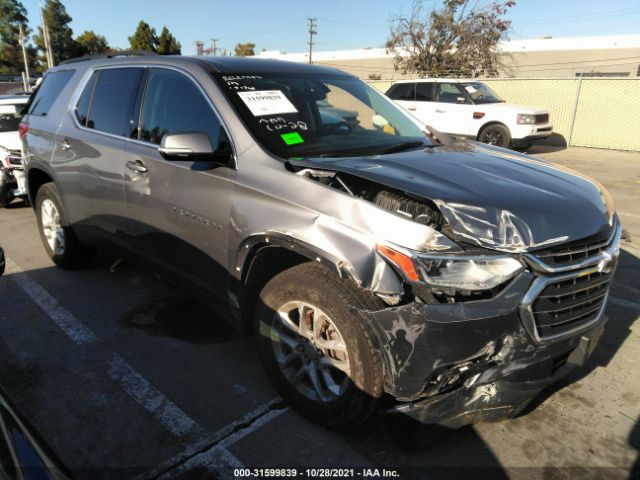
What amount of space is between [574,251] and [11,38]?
84253mm

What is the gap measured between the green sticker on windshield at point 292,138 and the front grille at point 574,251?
1.52 m

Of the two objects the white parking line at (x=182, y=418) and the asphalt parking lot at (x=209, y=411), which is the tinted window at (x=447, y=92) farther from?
the white parking line at (x=182, y=418)

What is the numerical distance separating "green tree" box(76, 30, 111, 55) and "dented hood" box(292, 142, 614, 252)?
67.4 meters

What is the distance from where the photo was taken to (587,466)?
2.49 metres

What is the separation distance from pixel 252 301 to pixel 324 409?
0.75 metres

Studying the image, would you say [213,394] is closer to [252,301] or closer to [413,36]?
[252,301]

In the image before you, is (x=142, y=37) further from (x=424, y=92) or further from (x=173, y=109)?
(x=173, y=109)

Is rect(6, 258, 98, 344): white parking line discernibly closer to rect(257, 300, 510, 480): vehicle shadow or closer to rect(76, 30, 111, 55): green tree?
rect(257, 300, 510, 480): vehicle shadow

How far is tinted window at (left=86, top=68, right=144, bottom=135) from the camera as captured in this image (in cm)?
380

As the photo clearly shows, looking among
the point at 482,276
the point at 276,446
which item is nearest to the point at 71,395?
the point at 276,446

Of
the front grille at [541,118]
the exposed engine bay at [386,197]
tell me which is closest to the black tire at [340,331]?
the exposed engine bay at [386,197]

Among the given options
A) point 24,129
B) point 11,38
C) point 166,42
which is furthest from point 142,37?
point 24,129

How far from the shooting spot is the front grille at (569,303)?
2254mm

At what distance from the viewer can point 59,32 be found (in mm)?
62031
